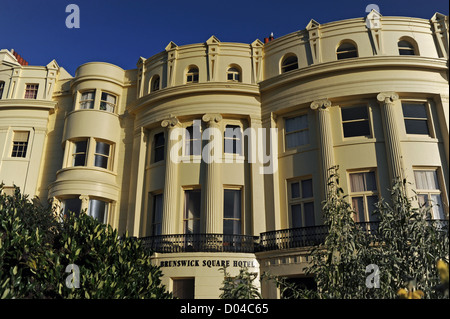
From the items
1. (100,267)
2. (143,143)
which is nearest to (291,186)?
(143,143)

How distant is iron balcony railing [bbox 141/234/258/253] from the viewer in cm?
1749

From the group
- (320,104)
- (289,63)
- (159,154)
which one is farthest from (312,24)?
(159,154)

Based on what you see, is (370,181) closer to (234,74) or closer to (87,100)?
(234,74)

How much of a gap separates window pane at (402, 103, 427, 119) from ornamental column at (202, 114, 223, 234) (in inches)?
354

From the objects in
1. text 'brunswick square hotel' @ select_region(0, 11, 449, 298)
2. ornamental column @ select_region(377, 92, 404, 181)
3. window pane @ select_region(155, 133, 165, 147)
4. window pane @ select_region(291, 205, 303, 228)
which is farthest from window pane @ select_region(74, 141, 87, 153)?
ornamental column @ select_region(377, 92, 404, 181)

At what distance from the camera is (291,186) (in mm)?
19359

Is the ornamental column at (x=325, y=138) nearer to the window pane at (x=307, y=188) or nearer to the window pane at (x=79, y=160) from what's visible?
the window pane at (x=307, y=188)

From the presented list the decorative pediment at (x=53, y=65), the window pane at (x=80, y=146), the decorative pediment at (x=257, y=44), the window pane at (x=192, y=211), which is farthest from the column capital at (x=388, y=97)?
the decorative pediment at (x=53, y=65)

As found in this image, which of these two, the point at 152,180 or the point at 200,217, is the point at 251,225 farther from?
the point at 152,180

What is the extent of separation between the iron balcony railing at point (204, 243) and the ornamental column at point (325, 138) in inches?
161

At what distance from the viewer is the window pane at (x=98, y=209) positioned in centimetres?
2091

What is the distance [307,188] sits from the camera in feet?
61.9

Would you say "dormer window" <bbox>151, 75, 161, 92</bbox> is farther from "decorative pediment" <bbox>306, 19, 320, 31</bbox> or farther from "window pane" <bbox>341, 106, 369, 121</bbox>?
"window pane" <bbox>341, 106, 369, 121</bbox>
